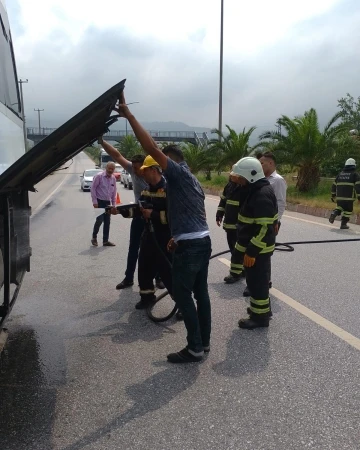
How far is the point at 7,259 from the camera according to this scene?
3309 mm

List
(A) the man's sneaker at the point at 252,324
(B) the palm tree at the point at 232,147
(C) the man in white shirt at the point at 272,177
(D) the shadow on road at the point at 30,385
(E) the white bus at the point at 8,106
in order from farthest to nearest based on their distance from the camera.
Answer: (B) the palm tree at the point at 232,147 → (C) the man in white shirt at the point at 272,177 → (A) the man's sneaker at the point at 252,324 → (E) the white bus at the point at 8,106 → (D) the shadow on road at the point at 30,385

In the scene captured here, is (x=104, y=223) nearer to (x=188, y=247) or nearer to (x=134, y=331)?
(x=134, y=331)

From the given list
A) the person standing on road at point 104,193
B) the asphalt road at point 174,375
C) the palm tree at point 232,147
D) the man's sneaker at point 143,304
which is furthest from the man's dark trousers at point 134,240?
the palm tree at point 232,147

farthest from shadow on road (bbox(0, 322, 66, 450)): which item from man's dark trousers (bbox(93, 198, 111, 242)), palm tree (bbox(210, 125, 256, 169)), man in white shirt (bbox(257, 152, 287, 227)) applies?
palm tree (bbox(210, 125, 256, 169))

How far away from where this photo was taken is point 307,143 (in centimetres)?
1816

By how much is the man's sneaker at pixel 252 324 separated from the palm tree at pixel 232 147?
68.8 feet

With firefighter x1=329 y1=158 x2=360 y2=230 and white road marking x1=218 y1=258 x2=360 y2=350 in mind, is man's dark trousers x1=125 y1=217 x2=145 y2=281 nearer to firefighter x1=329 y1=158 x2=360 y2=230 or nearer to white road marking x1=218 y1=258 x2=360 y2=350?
white road marking x1=218 y1=258 x2=360 y2=350

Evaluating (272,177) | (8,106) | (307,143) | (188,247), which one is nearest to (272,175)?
(272,177)

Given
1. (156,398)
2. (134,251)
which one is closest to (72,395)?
(156,398)

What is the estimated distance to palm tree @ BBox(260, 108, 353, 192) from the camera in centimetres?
1797

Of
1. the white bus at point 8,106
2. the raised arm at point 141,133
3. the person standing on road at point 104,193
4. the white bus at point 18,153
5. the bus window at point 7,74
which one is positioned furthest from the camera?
the person standing on road at point 104,193

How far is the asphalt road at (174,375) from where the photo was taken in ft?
9.02

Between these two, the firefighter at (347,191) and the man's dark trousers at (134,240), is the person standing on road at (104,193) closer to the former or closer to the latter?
the man's dark trousers at (134,240)

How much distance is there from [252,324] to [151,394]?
5.07 ft
